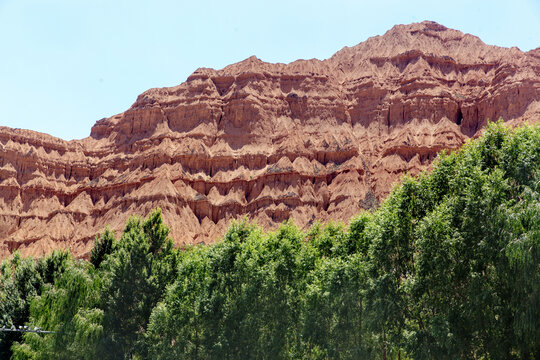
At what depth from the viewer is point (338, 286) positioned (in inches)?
1344

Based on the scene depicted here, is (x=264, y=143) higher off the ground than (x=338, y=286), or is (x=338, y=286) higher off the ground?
(x=264, y=143)

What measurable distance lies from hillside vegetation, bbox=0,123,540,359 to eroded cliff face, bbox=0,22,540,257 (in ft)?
216

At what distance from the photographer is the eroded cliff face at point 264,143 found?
386ft

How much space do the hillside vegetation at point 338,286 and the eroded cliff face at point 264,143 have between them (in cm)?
6592

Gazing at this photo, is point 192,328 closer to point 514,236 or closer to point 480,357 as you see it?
point 480,357

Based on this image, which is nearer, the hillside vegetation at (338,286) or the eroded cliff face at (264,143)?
the hillside vegetation at (338,286)

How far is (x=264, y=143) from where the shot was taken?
131000 mm

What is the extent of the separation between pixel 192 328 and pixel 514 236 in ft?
77.0

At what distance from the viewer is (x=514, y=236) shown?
23312 millimetres

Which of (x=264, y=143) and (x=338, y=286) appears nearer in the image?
(x=338, y=286)

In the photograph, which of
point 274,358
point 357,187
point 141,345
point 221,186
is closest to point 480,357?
point 274,358

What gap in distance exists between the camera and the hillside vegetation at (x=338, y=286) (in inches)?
958

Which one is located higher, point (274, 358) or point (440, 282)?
point (440, 282)

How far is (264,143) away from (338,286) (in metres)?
98.2
